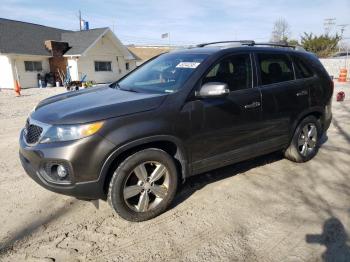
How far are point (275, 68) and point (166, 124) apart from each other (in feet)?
7.02

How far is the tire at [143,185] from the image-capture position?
3.29 meters

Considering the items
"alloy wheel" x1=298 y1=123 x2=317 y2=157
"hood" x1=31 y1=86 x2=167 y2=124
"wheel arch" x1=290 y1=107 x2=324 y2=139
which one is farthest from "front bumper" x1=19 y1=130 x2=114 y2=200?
"alloy wheel" x1=298 y1=123 x2=317 y2=157

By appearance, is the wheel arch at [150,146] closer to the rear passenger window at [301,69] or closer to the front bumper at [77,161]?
the front bumper at [77,161]

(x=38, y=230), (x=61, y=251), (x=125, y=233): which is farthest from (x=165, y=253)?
(x=38, y=230)

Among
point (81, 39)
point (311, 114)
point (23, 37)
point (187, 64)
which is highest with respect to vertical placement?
point (23, 37)

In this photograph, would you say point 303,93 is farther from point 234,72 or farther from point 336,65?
point 336,65

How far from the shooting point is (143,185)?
11.4 feet

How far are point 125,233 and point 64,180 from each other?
83 cm

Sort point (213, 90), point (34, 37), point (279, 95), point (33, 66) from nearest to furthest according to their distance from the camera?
point (213, 90) < point (279, 95) < point (33, 66) < point (34, 37)

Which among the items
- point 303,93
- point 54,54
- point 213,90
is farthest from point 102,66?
point 213,90

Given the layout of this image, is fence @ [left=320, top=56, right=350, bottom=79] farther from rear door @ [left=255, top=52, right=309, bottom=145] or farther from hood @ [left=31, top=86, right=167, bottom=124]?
hood @ [left=31, top=86, right=167, bottom=124]

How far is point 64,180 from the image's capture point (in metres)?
3.15

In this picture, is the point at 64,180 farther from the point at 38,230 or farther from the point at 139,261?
the point at 139,261

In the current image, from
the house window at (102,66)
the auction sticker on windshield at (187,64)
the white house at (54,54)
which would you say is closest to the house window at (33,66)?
the white house at (54,54)
